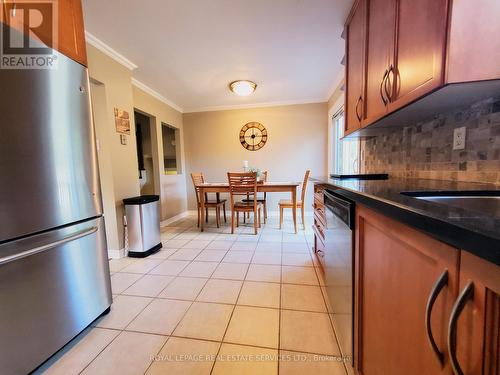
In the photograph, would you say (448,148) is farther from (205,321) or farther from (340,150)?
(340,150)

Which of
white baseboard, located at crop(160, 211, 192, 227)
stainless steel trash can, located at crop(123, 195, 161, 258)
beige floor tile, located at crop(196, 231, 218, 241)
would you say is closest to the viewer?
stainless steel trash can, located at crop(123, 195, 161, 258)

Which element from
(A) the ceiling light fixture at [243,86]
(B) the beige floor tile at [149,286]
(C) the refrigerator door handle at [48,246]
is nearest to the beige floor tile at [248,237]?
(B) the beige floor tile at [149,286]

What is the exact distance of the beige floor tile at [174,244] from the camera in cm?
283

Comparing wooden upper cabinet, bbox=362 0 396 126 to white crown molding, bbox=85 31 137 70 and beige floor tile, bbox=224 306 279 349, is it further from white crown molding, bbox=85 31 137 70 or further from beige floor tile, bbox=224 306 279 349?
white crown molding, bbox=85 31 137 70

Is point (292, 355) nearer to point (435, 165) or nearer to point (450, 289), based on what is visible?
point (450, 289)

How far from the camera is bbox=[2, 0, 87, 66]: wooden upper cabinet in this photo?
41.1 inches

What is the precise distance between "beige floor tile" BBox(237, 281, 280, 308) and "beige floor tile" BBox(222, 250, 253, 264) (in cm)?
47

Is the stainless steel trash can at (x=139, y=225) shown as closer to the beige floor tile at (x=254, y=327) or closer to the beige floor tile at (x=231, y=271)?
the beige floor tile at (x=231, y=271)

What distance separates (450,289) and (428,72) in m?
0.87

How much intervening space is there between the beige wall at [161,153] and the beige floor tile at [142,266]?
1.69 m

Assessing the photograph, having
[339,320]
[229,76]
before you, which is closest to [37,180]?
[339,320]

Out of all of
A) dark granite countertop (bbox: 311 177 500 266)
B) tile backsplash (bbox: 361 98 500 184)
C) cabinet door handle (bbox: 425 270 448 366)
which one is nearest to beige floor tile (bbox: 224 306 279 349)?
cabinet door handle (bbox: 425 270 448 366)

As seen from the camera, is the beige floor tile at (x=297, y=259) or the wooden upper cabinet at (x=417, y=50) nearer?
the wooden upper cabinet at (x=417, y=50)

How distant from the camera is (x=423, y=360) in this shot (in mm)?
500
